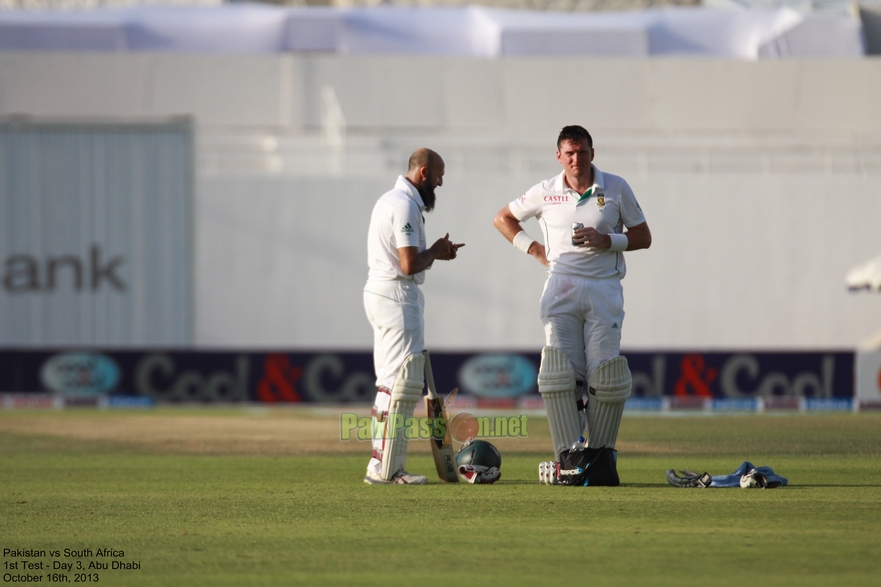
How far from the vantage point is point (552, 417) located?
6371 mm

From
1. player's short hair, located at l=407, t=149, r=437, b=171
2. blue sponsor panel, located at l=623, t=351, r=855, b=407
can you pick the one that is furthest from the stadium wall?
player's short hair, located at l=407, t=149, r=437, b=171

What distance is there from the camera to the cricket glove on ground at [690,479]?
6152mm

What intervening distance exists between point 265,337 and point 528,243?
16.4 m

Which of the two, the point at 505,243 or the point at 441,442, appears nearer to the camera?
the point at 441,442

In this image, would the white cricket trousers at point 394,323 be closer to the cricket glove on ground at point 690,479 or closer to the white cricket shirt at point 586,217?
the white cricket shirt at point 586,217

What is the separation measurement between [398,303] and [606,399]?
123 centimetres

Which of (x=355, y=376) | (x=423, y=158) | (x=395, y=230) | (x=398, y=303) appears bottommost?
(x=355, y=376)

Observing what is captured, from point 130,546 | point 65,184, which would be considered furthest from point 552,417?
point 65,184

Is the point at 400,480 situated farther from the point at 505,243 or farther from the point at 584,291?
the point at 505,243

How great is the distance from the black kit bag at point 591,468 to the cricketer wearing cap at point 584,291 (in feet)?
0.44

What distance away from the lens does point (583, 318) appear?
6.38 metres

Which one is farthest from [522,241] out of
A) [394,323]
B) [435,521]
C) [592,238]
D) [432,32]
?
[432,32]

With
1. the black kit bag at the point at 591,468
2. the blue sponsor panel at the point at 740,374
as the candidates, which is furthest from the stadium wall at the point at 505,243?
the black kit bag at the point at 591,468

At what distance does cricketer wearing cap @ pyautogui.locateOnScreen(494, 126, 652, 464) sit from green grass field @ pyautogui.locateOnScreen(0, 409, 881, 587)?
0.46 meters
